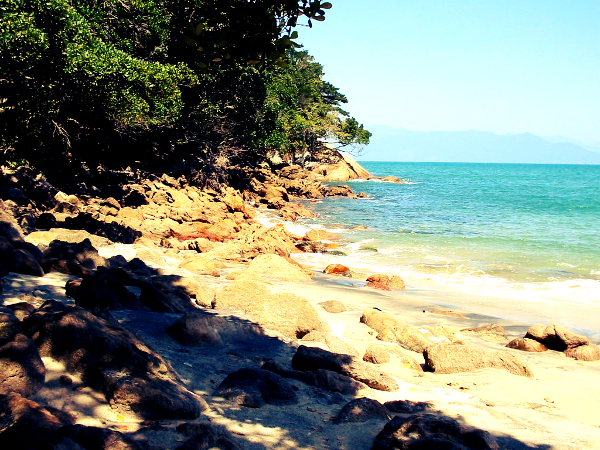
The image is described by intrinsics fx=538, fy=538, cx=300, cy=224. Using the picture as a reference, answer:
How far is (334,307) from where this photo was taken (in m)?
9.10

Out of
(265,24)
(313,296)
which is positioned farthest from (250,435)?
(313,296)

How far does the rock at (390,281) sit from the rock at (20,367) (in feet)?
32.2

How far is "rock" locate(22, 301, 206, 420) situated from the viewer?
3551 millimetres

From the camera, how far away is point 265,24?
443cm

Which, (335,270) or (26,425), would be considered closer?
(26,425)

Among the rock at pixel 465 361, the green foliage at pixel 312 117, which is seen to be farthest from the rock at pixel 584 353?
the green foliage at pixel 312 117

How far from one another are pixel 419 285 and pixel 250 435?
10.3m

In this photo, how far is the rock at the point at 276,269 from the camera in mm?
11609

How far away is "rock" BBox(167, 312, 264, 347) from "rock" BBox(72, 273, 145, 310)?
0.81m

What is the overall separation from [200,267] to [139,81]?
7.70 m

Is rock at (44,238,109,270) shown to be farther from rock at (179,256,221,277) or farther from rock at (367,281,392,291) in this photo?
rock at (367,281,392,291)

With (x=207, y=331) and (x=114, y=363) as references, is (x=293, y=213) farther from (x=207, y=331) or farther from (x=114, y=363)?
(x=114, y=363)

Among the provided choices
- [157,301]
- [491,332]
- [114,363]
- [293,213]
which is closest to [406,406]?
[114,363]

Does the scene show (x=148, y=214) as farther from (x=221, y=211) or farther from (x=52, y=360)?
(x=52, y=360)
